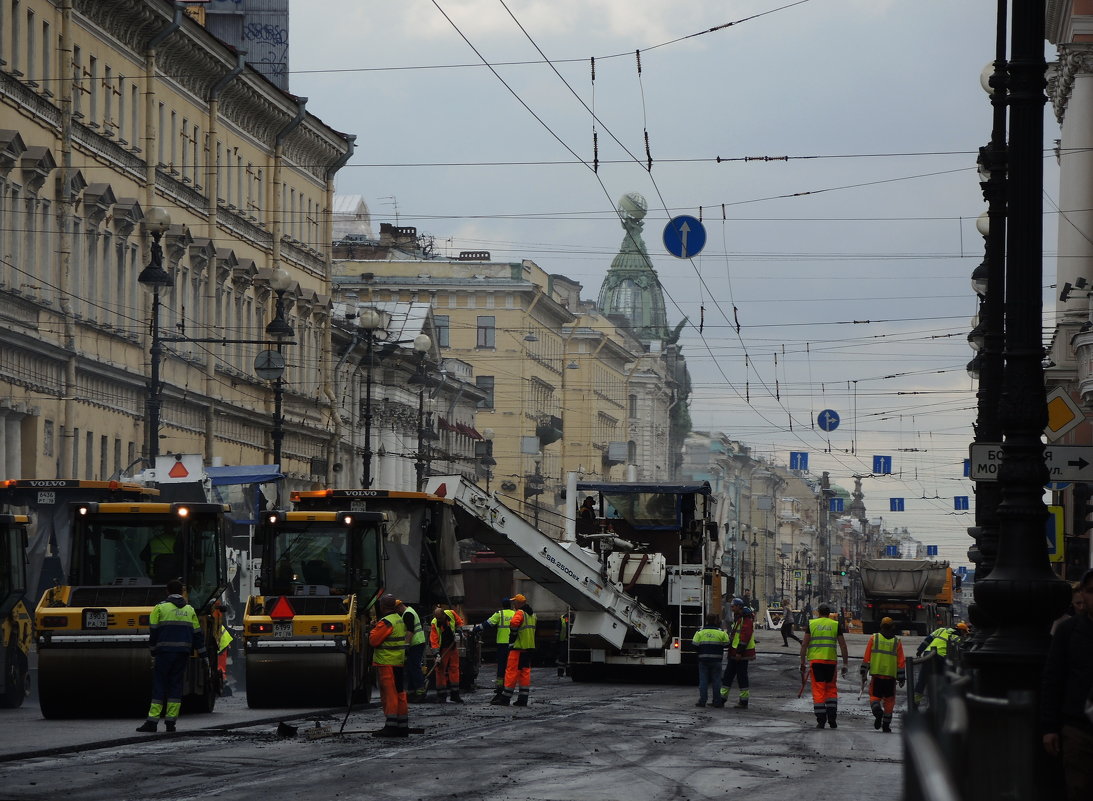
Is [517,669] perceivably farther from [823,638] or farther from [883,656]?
[883,656]

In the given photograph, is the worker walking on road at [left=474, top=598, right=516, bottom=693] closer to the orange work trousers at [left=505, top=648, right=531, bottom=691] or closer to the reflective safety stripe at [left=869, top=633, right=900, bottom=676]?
the orange work trousers at [left=505, top=648, right=531, bottom=691]

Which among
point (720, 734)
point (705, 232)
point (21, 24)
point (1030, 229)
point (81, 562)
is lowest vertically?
point (720, 734)

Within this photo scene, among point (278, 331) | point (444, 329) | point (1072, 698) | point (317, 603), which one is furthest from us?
point (444, 329)

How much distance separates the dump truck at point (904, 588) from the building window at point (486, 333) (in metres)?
37.7

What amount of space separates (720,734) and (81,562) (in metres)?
7.75

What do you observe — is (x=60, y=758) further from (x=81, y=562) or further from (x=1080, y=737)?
(x=1080, y=737)

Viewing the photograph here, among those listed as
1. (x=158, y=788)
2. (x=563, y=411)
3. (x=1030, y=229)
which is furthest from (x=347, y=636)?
(x=563, y=411)

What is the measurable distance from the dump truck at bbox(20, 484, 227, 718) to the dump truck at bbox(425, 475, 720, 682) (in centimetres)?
800

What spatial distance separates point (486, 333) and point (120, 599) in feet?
266

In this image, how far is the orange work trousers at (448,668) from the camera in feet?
97.6

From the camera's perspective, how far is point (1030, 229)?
13734mm

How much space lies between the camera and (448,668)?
30.0m

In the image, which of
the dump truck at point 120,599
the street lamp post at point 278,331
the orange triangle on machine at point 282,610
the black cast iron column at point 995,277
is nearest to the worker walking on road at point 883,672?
the black cast iron column at point 995,277

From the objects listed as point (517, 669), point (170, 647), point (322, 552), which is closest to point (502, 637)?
point (517, 669)
